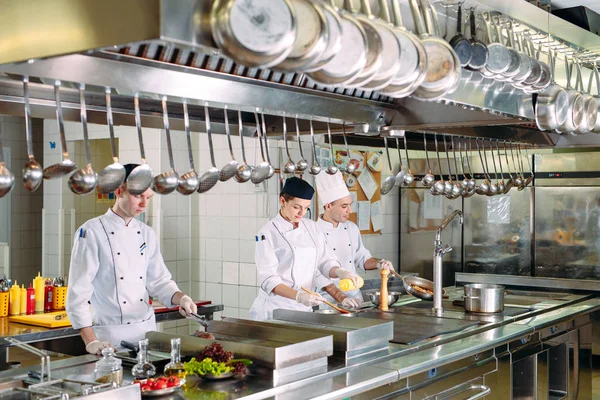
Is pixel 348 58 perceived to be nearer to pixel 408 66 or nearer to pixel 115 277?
pixel 408 66

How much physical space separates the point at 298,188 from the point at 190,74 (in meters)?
2.02

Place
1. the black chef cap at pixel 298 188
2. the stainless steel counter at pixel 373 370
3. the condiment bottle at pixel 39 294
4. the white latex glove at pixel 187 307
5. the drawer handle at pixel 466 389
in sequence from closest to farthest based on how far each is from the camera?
the stainless steel counter at pixel 373 370 → the drawer handle at pixel 466 389 → the white latex glove at pixel 187 307 → the black chef cap at pixel 298 188 → the condiment bottle at pixel 39 294

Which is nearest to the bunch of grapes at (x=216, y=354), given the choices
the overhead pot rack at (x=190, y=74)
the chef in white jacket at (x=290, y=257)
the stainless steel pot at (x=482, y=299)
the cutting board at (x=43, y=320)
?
the overhead pot rack at (x=190, y=74)

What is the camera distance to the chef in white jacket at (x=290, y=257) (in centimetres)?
461

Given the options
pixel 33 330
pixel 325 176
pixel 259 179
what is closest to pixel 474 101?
pixel 259 179

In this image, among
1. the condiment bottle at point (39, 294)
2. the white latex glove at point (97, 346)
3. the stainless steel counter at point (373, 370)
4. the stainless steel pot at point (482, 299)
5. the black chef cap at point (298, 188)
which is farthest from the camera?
the condiment bottle at point (39, 294)

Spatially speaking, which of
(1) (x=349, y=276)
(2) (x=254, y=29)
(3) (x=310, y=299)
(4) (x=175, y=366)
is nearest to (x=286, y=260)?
(1) (x=349, y=276)

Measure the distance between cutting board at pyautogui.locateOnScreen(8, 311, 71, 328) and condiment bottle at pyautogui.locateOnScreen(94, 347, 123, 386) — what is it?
215 centimetres

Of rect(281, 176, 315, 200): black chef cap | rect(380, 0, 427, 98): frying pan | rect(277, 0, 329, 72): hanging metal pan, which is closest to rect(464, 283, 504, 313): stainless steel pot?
rect(281, 176, 315, 200): black chef cap

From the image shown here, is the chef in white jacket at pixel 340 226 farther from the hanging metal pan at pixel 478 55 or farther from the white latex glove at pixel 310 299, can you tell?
the hanging metal pan at pixel 478 55

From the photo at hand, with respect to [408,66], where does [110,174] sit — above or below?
below

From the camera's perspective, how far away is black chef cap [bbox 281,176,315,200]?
186 inches

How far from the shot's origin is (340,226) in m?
5.97

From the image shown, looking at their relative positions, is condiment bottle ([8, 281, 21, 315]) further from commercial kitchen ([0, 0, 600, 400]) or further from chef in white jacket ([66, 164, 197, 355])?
chef in white jacket ([66, 164, 197, 355])
